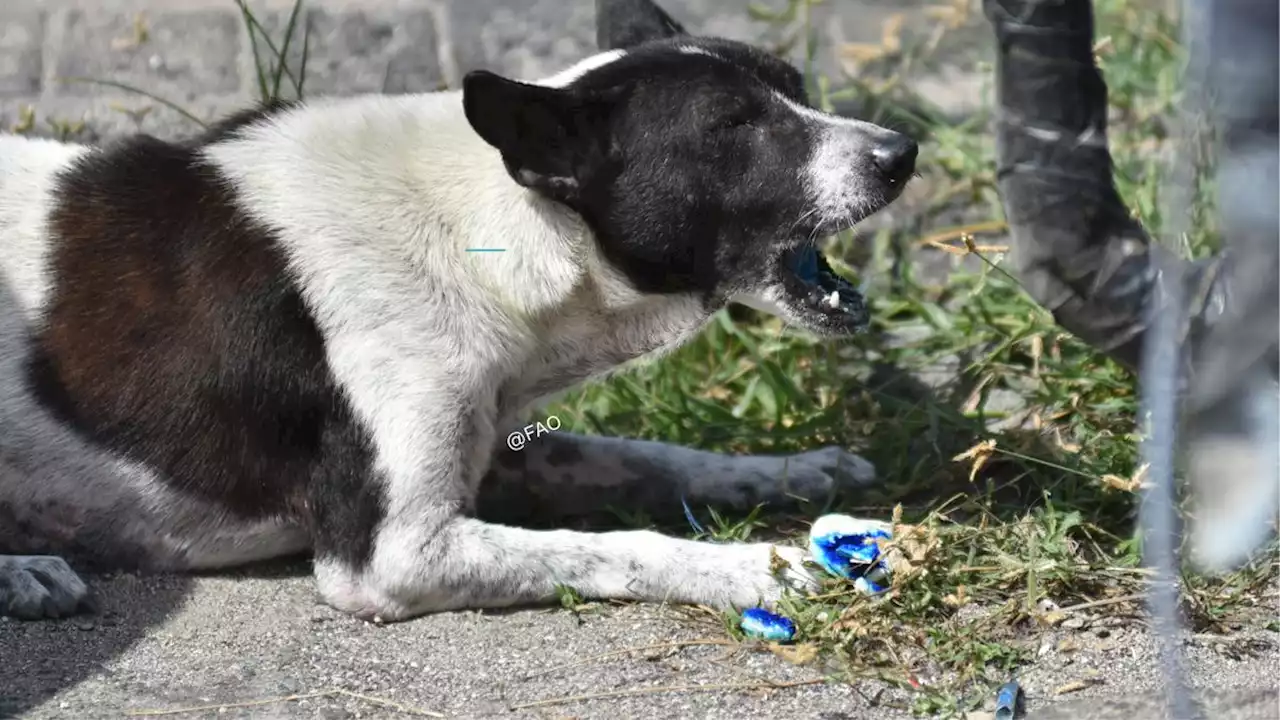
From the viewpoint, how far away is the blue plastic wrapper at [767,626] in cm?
357

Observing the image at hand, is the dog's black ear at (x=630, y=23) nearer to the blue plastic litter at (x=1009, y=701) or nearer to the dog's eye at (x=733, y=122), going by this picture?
the dog's eye at (x=733, y=122)

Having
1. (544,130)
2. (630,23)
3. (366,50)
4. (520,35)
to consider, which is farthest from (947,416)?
(366,50)

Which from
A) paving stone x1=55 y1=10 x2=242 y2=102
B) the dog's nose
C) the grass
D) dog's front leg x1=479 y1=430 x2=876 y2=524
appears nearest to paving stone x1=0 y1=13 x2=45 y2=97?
paving stone x1=55 y1=10 x2=242 y2=102

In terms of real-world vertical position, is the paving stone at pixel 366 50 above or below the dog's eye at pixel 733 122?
below

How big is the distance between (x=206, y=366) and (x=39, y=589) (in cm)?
58

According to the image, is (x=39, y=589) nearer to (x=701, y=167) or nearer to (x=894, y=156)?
(x=701, y=167)

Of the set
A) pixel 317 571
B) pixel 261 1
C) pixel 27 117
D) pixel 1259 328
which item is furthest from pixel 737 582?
pixel 261 1

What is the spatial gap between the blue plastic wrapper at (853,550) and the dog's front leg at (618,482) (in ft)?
1.38

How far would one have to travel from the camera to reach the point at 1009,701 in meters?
3.22

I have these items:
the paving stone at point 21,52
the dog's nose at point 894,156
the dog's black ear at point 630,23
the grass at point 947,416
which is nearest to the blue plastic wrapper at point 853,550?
the grass at point 947,416

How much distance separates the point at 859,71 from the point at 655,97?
2.50 m

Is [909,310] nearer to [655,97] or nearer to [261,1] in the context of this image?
[655,97]

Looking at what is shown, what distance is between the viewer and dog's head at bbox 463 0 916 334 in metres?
3.77

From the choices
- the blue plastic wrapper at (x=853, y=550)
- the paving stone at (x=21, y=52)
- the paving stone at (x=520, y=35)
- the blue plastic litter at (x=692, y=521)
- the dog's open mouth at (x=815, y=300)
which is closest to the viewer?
the blue plastic wrapper at (x=853, y=550)
